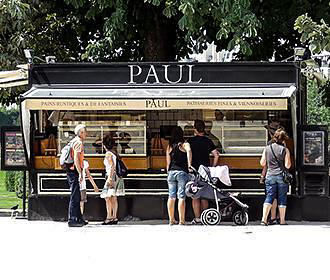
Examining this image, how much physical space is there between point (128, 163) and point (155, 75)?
166cm

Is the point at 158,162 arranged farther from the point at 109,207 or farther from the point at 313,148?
the point at 313,148

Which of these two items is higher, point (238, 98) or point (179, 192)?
point (238, 98)

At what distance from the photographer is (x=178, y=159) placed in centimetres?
1278

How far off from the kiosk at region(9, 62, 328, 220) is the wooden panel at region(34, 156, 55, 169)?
0.02 metres

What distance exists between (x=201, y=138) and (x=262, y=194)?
5.02 feet

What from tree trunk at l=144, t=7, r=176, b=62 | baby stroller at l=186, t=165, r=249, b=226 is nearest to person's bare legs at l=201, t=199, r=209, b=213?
baby stroller at l=186, t=165, r=249, b=226

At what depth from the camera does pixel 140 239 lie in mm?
11352

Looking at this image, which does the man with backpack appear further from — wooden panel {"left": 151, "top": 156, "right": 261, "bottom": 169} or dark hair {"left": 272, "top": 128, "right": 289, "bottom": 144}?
dark hair {"left": 272, "top": 128, "right": 289, "bottom": 144}

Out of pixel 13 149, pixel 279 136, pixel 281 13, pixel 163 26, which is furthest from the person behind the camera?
→ pixel 163 26

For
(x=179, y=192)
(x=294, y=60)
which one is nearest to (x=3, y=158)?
(x=179, y=192)

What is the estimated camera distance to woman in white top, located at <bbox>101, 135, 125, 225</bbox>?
1295 centimetres

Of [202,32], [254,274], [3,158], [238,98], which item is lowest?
[254,274]

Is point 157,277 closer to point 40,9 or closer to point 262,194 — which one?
point 262,194

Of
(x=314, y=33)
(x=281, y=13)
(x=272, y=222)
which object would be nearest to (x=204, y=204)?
(x=272, y=222)
